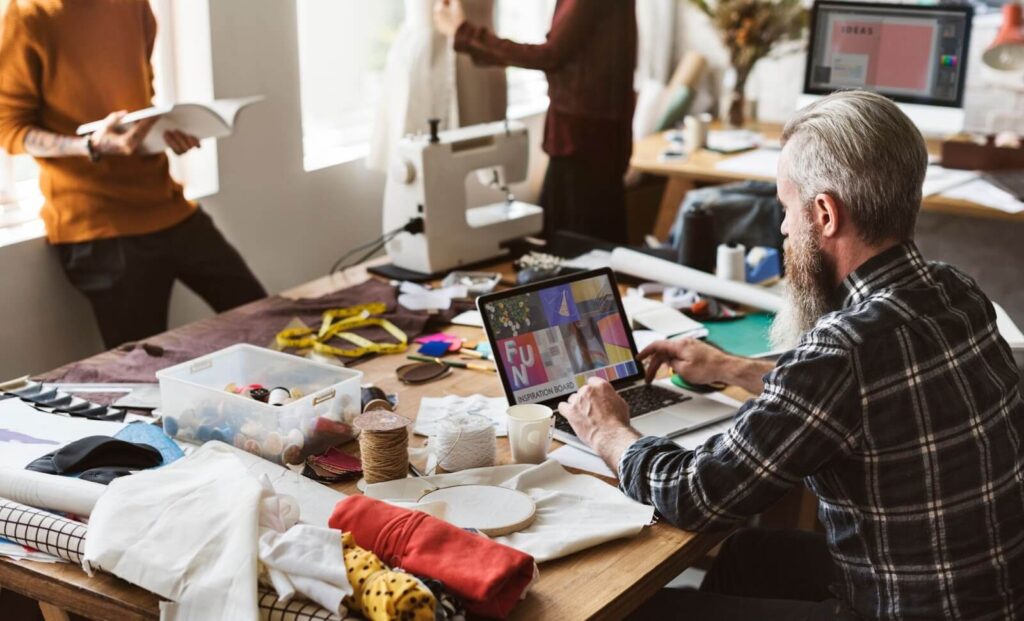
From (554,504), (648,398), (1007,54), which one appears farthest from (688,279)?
(1007,54)

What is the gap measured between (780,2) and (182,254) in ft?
10.2

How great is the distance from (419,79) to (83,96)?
1388mm

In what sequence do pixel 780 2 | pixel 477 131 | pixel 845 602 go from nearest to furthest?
pixel 845 602 → pixel 477 131 → pixel 780 2

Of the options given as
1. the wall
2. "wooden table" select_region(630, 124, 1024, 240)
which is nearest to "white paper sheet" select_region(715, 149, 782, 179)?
"wooden table" select_region(630, 124, 1024, 240)

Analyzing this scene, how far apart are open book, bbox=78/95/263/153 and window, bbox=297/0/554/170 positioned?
1.05m

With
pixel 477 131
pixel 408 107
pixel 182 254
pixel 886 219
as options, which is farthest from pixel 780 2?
pixel 886 219

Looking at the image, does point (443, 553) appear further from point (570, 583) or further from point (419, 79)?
point (419, 79)

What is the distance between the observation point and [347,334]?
2.59m

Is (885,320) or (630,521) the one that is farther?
(630,521)

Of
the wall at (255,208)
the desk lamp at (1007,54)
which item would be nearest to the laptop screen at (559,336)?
the wall at (255,208)

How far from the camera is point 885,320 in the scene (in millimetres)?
1626

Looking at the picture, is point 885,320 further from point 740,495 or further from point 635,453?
point 635,453

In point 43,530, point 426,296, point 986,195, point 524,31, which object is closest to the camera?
point 43,530

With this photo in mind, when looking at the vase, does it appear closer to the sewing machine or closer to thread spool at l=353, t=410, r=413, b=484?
the sewing machine
